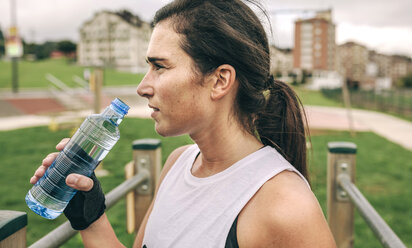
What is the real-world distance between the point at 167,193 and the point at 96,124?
0.33m

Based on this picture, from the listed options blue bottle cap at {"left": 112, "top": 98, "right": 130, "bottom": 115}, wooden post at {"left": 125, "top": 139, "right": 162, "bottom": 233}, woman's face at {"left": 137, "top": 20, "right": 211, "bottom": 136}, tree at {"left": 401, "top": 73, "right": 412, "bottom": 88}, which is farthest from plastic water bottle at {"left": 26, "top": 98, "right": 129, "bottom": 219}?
tree at {"left": 401, "top": 73, "right": 412, "bottom": 88}

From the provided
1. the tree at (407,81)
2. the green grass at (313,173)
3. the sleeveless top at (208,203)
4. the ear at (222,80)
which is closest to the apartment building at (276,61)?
the ear at (222,80)

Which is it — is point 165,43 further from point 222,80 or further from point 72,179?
point 72,179

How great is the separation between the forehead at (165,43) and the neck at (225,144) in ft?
0.89

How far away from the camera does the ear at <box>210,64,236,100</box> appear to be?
3.82 feet

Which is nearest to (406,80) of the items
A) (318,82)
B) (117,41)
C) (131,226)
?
(318,82)

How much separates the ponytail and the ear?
24cm

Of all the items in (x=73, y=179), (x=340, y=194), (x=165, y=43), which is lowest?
(x=340, y=194)

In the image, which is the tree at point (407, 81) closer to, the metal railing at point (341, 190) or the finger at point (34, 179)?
the metal railing at point (341, 190)

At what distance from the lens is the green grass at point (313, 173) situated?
4195 millimetres

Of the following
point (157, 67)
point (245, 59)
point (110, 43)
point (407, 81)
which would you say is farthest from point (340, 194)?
point (407, 81)

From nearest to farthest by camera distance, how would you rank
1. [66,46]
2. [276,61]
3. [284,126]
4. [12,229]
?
[12,229] → [284,126] → [276,61] → [66,46]

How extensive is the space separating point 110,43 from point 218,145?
251 ft

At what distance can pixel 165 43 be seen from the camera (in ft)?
3.84
